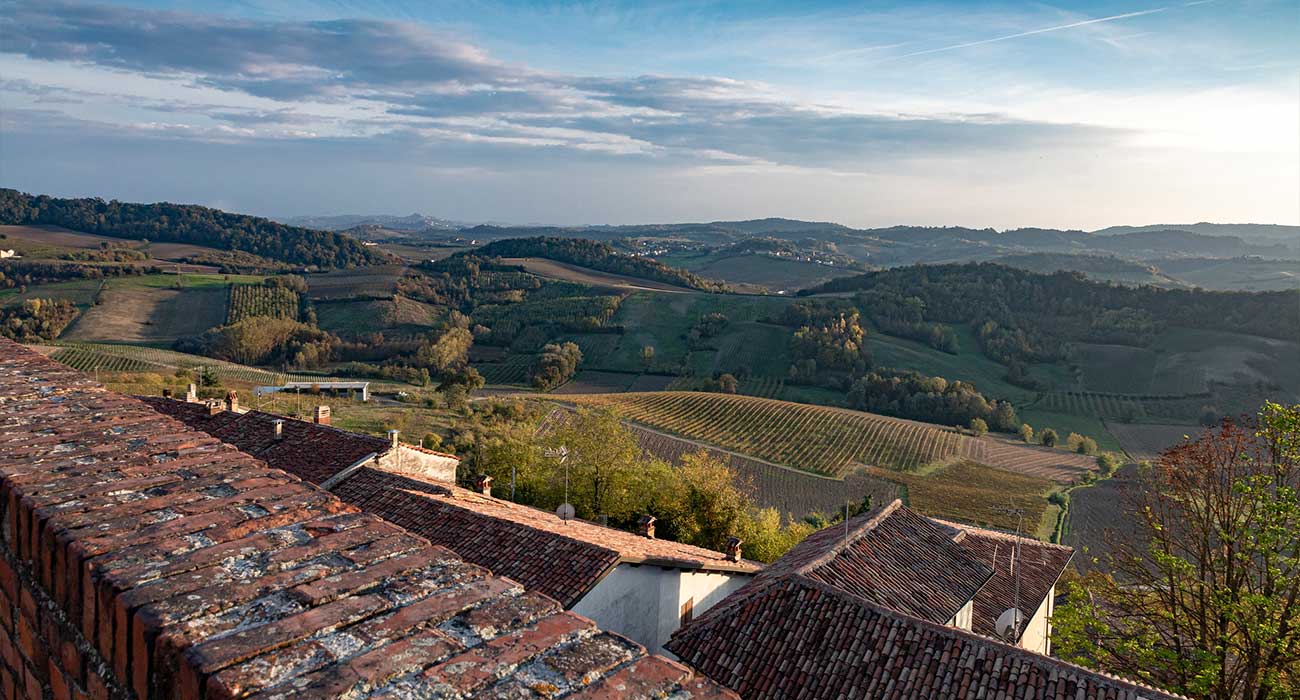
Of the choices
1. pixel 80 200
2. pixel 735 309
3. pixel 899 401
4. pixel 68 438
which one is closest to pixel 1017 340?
pixel 899 401

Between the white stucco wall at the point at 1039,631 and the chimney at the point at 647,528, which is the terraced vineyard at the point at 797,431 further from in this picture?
the chimney at the point at 647,528

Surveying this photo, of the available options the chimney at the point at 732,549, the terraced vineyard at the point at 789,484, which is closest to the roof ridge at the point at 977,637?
the chimney at the point at 732,549

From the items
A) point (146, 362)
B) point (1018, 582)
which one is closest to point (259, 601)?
point (1018, 582)

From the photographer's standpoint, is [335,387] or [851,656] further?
[335,387]

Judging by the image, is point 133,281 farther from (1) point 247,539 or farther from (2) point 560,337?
(1) point 247,539

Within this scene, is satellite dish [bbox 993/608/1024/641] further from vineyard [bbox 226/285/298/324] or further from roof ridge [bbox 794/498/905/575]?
vineyard [bbox 226/285/298/324]

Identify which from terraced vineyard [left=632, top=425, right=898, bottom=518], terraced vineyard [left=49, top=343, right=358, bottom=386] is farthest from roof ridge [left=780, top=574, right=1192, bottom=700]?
terraced vineyard [left=49, top=343, right=358, bottom=386]

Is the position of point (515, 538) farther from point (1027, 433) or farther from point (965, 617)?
point (1027, 433)
